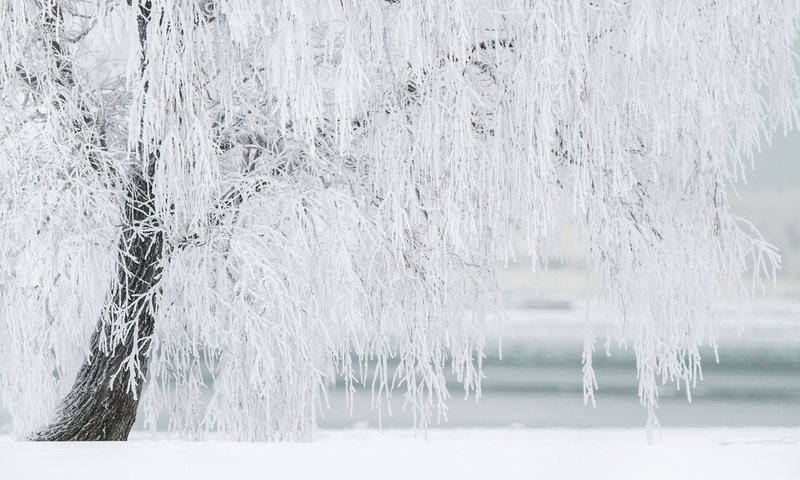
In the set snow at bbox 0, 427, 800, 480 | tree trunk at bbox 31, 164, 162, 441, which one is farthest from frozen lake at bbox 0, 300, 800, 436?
snow at bbox 0, 427, 800, 480

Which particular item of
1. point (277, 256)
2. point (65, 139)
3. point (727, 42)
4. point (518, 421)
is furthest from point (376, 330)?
point (518, 421)

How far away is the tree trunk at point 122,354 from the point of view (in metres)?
3.93

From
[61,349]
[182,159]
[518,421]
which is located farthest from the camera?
[518,421]

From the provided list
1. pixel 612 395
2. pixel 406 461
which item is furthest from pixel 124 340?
pixel 612 395

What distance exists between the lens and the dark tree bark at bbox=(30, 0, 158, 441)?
12.7 ft

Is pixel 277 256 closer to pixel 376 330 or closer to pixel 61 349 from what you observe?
pixel 376 330

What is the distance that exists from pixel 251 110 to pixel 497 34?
1053mm

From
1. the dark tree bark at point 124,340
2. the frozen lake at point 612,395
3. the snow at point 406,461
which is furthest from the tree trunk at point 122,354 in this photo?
the frozen lake at point 612,395

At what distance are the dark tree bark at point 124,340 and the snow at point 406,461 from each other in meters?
1.11

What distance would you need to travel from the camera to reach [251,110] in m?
4.00

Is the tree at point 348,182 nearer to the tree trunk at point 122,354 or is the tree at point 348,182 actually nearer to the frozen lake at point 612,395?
the tree trunk at point 122,354

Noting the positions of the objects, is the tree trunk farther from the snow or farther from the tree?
the snow

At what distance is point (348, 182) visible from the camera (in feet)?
13.1

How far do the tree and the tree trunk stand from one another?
0.01 metres
